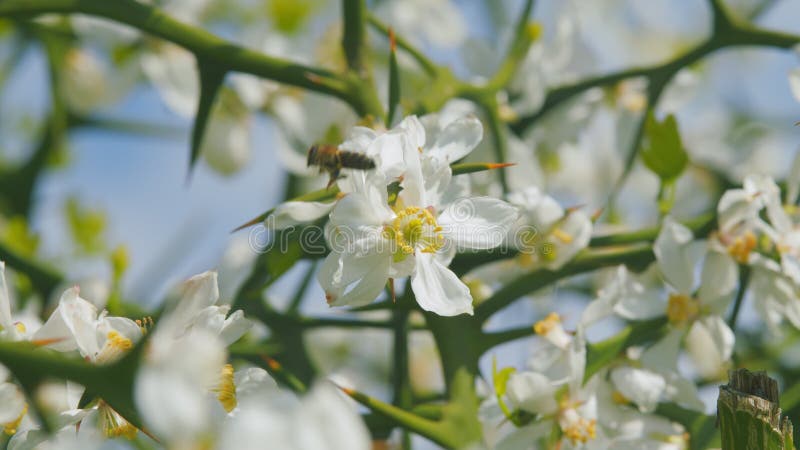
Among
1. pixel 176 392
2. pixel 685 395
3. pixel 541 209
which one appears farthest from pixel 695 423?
pixel 176 392

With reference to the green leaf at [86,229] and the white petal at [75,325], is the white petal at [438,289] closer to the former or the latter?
the white petal at [75,325]

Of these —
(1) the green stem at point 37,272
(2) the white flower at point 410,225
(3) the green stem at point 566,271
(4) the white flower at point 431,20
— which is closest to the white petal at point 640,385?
(3) the green stem at point 566,271

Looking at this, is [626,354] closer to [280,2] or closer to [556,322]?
[556,322]

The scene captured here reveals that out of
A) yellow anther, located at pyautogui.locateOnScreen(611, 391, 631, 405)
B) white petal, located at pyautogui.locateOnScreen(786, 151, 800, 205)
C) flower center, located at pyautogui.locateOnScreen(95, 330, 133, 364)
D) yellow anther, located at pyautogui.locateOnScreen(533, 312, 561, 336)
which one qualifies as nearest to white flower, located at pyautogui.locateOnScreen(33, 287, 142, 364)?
flower center, located at pyautogui.locateOnScreen(95, 330, 133, 364)

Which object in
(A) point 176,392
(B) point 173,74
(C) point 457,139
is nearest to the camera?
(A) point 176,392

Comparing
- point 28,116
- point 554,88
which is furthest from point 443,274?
point 28,116

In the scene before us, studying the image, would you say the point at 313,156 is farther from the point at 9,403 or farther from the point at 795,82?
the point at 795,82
